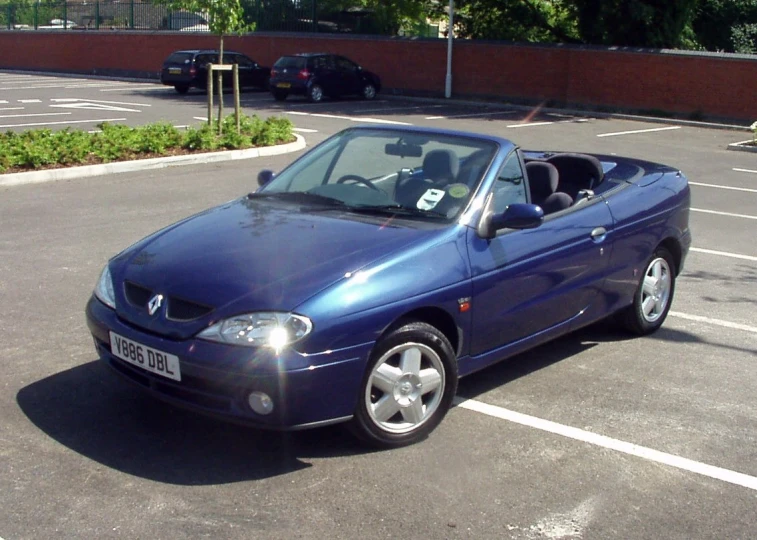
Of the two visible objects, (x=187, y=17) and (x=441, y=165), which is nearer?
(x=441, y=165)

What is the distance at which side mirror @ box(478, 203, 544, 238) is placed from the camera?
17.6 feet

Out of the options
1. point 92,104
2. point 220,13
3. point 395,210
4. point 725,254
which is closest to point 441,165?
point 395,210

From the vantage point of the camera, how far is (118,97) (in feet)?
102

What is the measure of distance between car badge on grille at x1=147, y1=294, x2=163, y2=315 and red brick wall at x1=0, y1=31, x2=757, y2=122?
25.2m

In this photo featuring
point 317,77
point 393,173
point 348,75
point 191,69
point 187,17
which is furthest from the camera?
point 187,17

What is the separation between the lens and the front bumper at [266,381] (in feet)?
14.4

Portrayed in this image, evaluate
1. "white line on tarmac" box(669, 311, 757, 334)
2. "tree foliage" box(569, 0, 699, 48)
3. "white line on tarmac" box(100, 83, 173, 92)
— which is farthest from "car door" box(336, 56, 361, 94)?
"white line on tarmac" box(669, 311, 757, 334)

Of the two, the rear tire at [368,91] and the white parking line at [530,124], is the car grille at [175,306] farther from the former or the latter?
the rear tire at [368,91]

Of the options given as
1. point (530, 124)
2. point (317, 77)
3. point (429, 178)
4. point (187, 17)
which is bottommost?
point (530, 124)

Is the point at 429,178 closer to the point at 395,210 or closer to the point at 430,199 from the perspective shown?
the point at 430,199

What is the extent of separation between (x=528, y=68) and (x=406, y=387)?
92.0 ft

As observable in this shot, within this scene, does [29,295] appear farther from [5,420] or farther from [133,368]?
[133,368]

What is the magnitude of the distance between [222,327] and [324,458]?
827 millimetres

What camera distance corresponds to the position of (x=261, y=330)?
4453 mm
